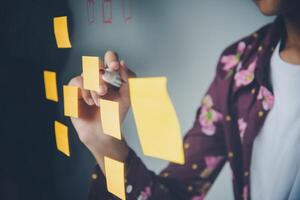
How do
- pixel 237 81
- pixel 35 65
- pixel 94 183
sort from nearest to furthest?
pixel 237 81 → pixel 94 183 → pixel 35 65

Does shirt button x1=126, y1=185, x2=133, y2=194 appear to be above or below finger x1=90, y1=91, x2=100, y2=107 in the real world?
below

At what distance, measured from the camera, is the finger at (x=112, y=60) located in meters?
1.01

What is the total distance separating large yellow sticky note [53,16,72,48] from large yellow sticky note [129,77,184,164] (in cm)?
31

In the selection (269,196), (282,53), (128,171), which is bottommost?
(128,171)

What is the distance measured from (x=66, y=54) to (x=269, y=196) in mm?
700

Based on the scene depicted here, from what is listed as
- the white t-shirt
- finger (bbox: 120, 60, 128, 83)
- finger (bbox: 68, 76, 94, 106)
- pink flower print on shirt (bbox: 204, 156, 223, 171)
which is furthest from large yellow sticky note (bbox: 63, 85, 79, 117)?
the white t-shirt

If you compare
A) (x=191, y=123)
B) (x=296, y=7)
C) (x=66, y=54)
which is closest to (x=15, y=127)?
(x=66, y=54)

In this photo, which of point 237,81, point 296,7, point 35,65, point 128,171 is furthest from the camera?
point 35,65

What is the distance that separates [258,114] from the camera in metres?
0.73

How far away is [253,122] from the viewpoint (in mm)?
741

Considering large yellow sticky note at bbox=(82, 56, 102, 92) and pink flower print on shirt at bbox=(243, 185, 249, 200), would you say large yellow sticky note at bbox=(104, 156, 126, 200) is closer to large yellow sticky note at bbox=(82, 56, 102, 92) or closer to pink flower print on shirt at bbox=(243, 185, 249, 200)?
large yellow sticky note at bbox=(82, 56, 102, 92)

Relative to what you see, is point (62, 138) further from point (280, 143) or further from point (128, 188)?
point (280, 143)

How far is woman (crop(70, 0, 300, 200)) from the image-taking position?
680mm

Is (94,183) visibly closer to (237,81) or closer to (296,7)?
(237,81)
